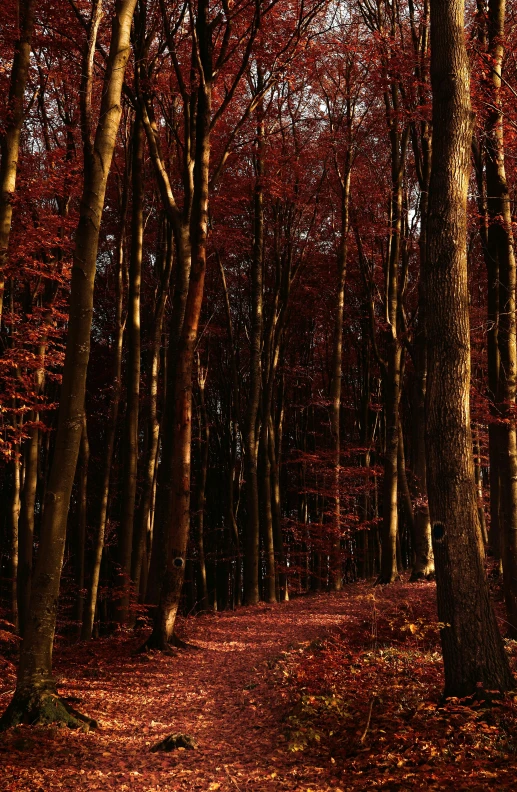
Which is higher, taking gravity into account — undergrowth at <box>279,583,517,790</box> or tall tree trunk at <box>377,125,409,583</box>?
tall tree trunk at <box>377,125,409,583</box>

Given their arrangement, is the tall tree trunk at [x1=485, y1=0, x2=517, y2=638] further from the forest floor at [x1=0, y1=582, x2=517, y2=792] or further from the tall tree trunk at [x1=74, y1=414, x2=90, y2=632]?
the tall tree trunk at [x1=74, y1=414, x2=90, y2=632]

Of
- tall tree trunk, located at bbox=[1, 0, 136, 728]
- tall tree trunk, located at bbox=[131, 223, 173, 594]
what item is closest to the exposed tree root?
tall tree trunk, located at bbox=[1, 0, 136, 728]

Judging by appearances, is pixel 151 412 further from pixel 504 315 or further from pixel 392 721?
pixel 392 721

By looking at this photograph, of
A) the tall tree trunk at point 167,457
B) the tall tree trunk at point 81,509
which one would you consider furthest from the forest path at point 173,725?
the tall tree trunk at point 81,509

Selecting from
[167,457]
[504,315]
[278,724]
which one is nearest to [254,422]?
[167,457]

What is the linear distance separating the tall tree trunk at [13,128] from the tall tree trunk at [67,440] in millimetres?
2247

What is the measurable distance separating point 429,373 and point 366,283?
1361cm

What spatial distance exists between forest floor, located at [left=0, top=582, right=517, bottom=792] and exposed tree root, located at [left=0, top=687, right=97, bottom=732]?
5.1 inches

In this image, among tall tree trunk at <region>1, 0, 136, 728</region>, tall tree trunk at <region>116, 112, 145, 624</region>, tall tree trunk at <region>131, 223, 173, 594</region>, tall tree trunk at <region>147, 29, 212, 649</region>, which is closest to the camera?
tall tree trunk at <region>1, 0, 136, 728</region>

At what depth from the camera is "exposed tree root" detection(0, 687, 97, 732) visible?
20.4 ft

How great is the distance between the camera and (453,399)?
6496mm

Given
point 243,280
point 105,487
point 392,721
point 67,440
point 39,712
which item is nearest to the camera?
point 392,721

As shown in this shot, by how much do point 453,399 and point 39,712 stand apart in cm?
500

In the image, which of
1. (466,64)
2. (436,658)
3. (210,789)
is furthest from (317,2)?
(210,789)
